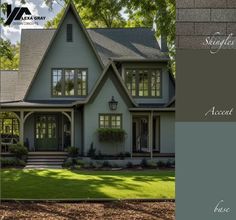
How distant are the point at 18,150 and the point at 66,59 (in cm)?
609

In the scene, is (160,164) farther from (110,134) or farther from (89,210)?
(89,210)

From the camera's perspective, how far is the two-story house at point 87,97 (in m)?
23.1

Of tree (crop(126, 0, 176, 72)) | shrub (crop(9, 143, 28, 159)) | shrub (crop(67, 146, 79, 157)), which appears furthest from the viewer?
shrub (crop(67, 146, 79, 157))

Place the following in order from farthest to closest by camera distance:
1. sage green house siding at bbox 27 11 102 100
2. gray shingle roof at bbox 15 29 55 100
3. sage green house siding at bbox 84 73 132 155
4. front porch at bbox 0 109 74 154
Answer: gray shingle roof at bbox 15 29 55 100 < front porch at bbox 0 109 74 154 < sage green house siding at bbox 27 11 102 100 < sage green house siding at bbox 84 73 132 155

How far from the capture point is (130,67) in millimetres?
25031

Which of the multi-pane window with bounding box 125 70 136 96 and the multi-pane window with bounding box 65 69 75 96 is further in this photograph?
the multi-pane window with bounding box 125 70 136 96

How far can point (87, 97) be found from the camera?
23.0 meters

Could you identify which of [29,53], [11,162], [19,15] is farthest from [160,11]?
[29,53]

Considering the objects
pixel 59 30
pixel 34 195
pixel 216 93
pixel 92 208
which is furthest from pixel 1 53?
pixel 59 30

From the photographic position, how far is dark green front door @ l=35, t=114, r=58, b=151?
24953 mm

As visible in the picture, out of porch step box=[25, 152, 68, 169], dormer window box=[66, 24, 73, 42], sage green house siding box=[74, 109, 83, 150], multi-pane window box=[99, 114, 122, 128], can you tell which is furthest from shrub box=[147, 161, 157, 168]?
dormer window box=[66, 24, 73, 42]

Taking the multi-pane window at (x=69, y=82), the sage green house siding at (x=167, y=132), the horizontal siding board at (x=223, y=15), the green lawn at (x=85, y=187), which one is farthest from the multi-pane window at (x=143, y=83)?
the horizontal siding board at (x=223, y=15)

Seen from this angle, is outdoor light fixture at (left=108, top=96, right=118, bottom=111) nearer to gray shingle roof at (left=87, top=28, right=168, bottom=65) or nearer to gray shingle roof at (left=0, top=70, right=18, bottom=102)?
gray shingle roof at (left=87, top=28, right=168, bottom=65)

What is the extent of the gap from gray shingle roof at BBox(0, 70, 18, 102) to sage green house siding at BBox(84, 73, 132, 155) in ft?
18.2
